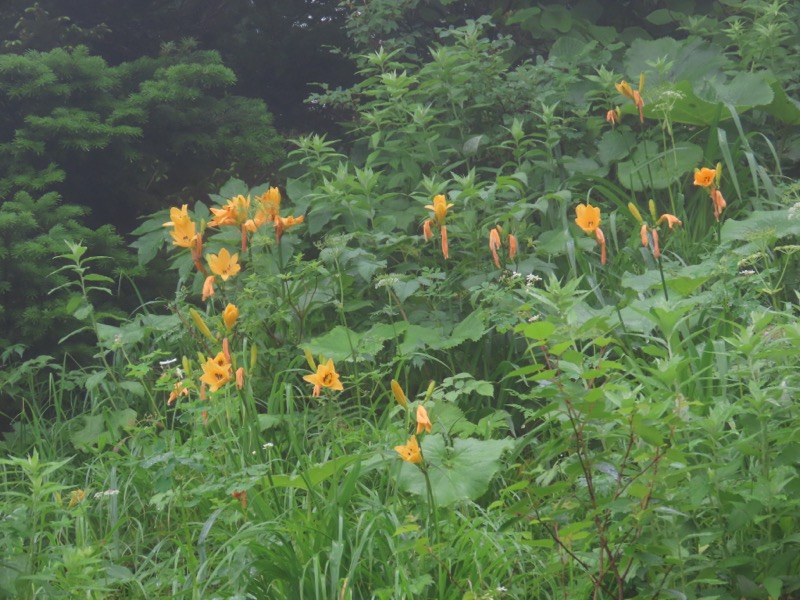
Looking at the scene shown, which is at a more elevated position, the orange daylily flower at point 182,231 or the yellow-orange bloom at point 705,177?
the orange daylily flower at point 182,231

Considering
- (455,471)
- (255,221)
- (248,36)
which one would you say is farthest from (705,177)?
(248,36)

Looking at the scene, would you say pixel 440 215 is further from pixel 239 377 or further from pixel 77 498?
pixel 77 498

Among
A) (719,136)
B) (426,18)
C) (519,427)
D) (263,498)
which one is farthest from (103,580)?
(426,18)

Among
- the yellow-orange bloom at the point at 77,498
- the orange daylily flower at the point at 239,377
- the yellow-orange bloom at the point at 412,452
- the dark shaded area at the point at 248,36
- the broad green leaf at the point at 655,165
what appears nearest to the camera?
the yellow-orange bloom at the point at 412,452

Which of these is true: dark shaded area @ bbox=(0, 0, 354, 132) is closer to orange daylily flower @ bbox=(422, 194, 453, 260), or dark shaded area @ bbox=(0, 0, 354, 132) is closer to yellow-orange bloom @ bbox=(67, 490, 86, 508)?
orange daylily flower @ bbox=(422, 194, 453, 260)

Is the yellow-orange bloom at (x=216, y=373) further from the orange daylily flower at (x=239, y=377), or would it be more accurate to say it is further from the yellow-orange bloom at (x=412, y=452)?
the yellow-orange bloom at (x=412, y=452)

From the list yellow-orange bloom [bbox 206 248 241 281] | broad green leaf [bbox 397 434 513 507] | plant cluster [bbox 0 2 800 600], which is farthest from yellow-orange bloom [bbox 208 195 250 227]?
broad green leaf [bbox 397 434 513 507]

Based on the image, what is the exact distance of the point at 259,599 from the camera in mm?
2230

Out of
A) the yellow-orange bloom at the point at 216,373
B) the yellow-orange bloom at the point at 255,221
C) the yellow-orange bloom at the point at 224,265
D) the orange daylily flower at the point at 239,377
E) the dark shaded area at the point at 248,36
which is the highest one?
the dark shaded area at the point at 248,36

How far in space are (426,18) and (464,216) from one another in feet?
9.34

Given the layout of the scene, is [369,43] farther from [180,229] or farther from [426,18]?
[180,229]

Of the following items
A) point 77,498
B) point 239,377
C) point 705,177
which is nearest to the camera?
point 239,377

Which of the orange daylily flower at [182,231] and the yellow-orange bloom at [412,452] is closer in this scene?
the yellow-orange bloom at [412,452]

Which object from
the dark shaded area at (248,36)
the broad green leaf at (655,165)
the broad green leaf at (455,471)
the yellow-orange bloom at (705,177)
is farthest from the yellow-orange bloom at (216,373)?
the dark shaded area at (248,36)
